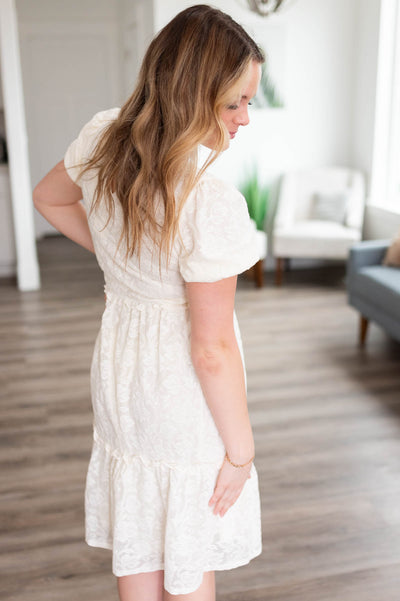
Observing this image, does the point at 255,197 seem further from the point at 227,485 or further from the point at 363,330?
the point at 227,485

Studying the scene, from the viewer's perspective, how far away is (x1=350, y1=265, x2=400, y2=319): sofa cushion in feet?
10.8

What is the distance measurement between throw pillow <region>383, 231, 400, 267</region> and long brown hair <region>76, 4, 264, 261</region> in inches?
118

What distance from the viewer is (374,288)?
3508 millimetres

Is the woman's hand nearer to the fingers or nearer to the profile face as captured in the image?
the fingers

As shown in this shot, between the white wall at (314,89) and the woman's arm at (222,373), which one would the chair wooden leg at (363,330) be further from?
the woman's arm at (222,373)

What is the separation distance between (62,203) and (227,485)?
0.65 meters

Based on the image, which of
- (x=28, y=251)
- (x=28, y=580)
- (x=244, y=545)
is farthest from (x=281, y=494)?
(x=28, y=251)

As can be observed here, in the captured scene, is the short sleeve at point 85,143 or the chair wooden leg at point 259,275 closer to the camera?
the short sleeve at point 85,143

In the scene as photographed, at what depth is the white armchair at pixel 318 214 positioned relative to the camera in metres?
4.87

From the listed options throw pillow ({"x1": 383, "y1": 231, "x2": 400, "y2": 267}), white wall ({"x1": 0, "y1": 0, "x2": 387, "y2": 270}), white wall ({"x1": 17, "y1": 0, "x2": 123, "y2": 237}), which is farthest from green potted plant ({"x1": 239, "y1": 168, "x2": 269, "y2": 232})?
white wall ({"x1": 17, "y1": 0, "x2": 123, "y2": 237})

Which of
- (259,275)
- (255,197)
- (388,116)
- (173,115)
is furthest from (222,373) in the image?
(388,116)

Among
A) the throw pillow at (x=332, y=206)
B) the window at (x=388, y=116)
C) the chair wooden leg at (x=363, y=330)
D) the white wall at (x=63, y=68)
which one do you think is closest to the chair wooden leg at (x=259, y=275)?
the throw pillow at (x=332, y=206)

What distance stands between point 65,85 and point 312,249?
387cm

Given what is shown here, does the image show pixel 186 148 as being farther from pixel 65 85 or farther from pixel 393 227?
pixel 65 85
